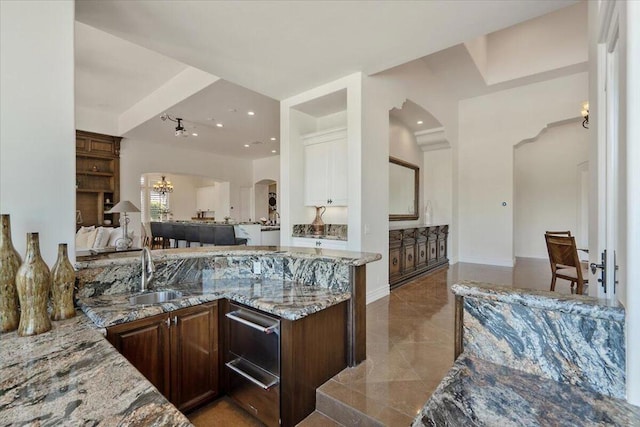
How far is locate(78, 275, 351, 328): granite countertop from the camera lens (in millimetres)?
1633

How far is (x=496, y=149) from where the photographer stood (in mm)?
6492

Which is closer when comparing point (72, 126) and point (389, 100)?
point (72, 126)

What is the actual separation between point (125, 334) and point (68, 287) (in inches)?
15.7

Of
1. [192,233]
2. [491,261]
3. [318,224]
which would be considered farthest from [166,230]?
[491,261]

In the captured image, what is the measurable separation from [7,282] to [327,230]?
3.74 metres

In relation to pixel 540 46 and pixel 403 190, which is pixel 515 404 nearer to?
pixel 403 190

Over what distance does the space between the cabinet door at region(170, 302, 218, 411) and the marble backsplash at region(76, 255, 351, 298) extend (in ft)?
1.60

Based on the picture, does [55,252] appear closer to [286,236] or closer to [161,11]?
[161,11]

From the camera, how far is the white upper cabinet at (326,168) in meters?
4.27

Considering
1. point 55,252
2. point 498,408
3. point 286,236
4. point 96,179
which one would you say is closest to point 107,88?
point 96,179

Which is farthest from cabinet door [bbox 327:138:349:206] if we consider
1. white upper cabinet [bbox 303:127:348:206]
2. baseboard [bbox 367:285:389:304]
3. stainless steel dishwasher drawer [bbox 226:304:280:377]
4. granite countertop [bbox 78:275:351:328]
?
stainless steel dishwasher drawer [bbox 226:304:280:377]

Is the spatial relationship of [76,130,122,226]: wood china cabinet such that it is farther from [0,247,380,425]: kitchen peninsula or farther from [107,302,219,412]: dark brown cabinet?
[107,302,219,412]: dark brown cabinet

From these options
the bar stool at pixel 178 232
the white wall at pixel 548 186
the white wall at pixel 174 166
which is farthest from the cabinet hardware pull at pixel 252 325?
the white wall at pixel 548 186

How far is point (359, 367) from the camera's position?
2217 mm
